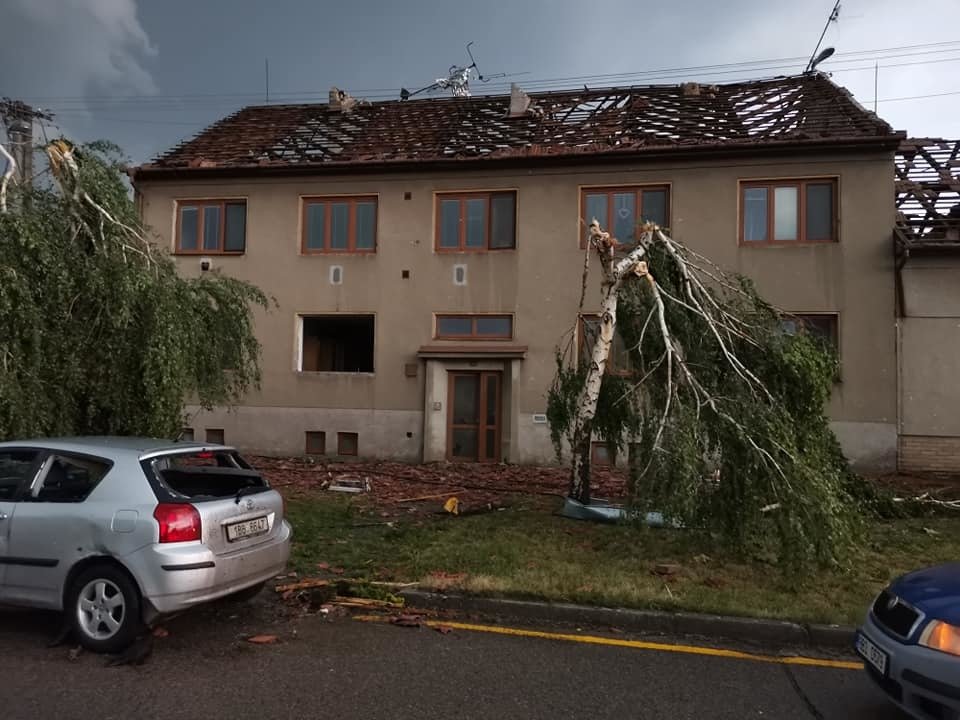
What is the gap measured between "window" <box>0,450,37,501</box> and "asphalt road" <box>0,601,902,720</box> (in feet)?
3.28

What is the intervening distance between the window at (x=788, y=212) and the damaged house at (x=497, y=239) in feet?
0.13

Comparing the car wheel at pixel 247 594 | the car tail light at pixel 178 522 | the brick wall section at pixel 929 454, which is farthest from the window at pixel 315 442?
the brick wall section at pixel 929 454

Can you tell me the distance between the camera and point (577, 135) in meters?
15.8

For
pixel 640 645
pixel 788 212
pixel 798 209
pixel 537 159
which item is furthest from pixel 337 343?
pixel 640 645

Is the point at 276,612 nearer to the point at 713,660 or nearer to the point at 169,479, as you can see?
the point at 169,479

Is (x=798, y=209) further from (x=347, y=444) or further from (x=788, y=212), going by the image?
(x=347, y=444)

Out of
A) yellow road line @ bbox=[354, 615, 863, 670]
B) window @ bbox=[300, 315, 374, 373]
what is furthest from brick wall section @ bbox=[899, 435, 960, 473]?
window @ bbox=[300, 315, 374, 373]

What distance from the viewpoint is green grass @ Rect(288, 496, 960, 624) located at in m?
5.77

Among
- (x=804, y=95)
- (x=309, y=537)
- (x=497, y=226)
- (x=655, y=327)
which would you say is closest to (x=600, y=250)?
(x=655, y=327)

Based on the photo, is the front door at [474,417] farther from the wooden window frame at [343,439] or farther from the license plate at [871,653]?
the license plate at [871,653]

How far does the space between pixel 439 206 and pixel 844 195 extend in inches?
325

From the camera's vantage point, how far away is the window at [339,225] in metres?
16.0

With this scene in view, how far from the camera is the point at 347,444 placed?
617 inches

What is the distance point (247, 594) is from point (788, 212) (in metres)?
12.9
